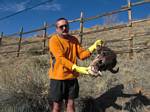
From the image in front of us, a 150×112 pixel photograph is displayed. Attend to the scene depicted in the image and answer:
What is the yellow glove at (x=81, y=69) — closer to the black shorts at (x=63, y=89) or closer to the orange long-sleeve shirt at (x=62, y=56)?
the orange long-sleeve shirt at (x=62, y=56)

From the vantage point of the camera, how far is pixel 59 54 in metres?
5.30

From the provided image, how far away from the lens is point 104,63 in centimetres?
554

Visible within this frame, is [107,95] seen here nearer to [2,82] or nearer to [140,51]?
[2,82]

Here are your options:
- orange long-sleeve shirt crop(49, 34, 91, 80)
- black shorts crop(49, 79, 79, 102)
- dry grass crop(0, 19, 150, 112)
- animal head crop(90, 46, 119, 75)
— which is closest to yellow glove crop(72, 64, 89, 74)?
orange long-sleeve shirt crop(49, 34, 91, 80)

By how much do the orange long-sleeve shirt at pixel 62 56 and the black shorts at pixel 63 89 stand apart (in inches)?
3.8

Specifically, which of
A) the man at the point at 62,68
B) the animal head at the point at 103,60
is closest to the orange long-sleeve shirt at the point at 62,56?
the man at the point at 62,68

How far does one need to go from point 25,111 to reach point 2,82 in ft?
3.83

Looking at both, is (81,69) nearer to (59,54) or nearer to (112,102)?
(59,54)

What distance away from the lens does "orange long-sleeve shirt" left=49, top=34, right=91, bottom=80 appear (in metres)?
5.29

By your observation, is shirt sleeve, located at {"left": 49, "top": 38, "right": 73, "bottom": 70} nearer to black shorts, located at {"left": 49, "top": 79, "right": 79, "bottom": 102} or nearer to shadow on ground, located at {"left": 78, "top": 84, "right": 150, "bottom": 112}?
black shorts, located at {"left": 49, "top": 79, "right": 79, "bottom": 102}

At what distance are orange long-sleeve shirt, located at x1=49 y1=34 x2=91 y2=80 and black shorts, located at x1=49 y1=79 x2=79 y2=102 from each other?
3.8 inches

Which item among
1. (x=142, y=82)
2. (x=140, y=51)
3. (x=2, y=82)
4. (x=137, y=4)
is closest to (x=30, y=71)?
(x=2, y=82)

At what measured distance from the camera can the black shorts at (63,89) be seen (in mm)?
5469

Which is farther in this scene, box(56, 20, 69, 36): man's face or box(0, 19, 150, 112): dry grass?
box(0, 19, 150, 112): dry grass
